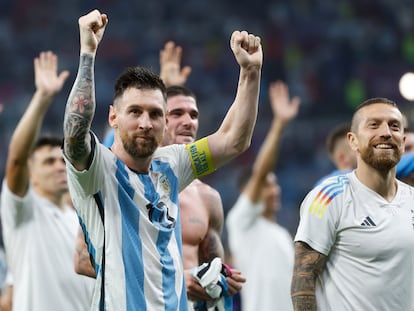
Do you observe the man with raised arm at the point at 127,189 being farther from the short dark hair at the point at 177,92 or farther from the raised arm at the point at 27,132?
the raised arm at the point at 27,132

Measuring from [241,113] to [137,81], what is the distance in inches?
22.7

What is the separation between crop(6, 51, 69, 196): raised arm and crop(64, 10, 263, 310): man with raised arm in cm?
180

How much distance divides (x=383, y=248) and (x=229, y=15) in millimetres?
15684

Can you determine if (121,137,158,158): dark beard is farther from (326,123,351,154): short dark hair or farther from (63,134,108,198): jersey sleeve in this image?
(326,123,351,154): short dark hair

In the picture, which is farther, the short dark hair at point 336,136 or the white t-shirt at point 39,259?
the short dark hair at point 336,136

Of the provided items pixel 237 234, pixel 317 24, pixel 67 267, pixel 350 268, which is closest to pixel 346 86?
pixel 317 24

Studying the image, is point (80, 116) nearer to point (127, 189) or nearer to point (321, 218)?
point (127, 189)

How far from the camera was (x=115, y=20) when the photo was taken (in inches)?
790

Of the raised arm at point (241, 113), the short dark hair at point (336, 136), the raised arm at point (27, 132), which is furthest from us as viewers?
the short dark hair at point (336, 136)

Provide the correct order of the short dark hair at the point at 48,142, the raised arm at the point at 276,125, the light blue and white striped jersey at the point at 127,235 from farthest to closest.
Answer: the raised arm at the point at 276,125 → the short dark hair at the point at 48,142 → the light blue and white striped jersey at the point at 127,235

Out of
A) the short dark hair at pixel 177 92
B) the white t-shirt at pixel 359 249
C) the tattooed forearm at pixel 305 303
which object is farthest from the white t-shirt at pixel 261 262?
the tattooed forearm at pixel 305 303

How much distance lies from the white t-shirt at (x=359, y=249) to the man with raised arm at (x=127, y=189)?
63 cm

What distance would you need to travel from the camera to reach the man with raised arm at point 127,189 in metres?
4.32

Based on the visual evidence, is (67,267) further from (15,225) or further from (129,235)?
(129,235)
